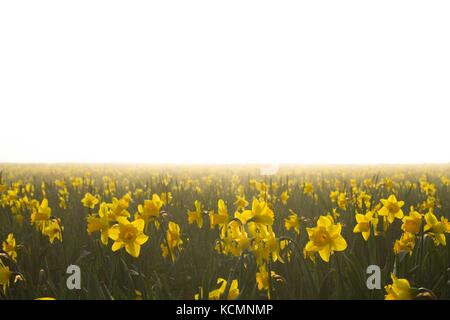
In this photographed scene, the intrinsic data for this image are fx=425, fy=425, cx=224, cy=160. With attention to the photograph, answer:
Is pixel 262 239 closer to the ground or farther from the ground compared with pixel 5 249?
farther from the ground

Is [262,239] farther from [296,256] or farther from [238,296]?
[238,296]

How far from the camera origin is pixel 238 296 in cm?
231

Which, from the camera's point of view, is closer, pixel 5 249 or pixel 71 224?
pixel 5 249

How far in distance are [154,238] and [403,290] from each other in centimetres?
245

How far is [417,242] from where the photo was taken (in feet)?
10.6

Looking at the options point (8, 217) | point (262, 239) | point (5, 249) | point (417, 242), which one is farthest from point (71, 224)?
point (417, 242)
